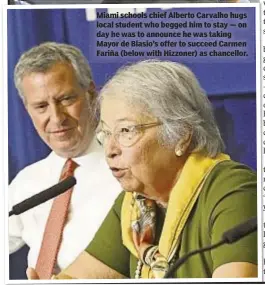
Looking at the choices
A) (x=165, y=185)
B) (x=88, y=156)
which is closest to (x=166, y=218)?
(x=165, y=185)

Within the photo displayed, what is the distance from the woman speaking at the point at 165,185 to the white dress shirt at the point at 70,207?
0.01 m

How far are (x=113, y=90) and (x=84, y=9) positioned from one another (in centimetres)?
13

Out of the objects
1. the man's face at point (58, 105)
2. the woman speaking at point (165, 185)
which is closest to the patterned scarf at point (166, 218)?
the woman speaking at point (165, 185)

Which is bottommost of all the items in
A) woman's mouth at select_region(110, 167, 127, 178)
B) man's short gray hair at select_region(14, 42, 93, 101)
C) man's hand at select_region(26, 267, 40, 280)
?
man's hand at select_region(26, 267, 40, 280)

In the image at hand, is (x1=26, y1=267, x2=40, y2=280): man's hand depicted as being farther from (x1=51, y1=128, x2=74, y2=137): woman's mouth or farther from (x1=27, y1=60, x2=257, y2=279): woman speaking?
(x1=51, y1=128, x2=74, y2=137): woman's mouth

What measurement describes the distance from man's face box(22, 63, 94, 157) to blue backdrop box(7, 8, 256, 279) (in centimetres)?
2

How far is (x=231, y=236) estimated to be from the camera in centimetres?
82

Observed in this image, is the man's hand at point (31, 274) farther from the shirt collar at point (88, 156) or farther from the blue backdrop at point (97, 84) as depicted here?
the shirt collar at point (88, 156)

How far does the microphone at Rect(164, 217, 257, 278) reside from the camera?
820mm

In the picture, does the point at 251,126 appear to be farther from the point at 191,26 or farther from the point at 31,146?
the point at 31,146

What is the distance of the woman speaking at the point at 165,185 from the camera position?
826 millimetres

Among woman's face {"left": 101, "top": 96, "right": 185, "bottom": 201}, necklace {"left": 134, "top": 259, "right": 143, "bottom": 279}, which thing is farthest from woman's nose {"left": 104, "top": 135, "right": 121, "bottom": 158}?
necklace {"left": 134, "top": 259, "right": 143, "bottom": 279}

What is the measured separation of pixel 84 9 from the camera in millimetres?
856

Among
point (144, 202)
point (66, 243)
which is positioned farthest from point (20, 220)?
point (144, 202)
